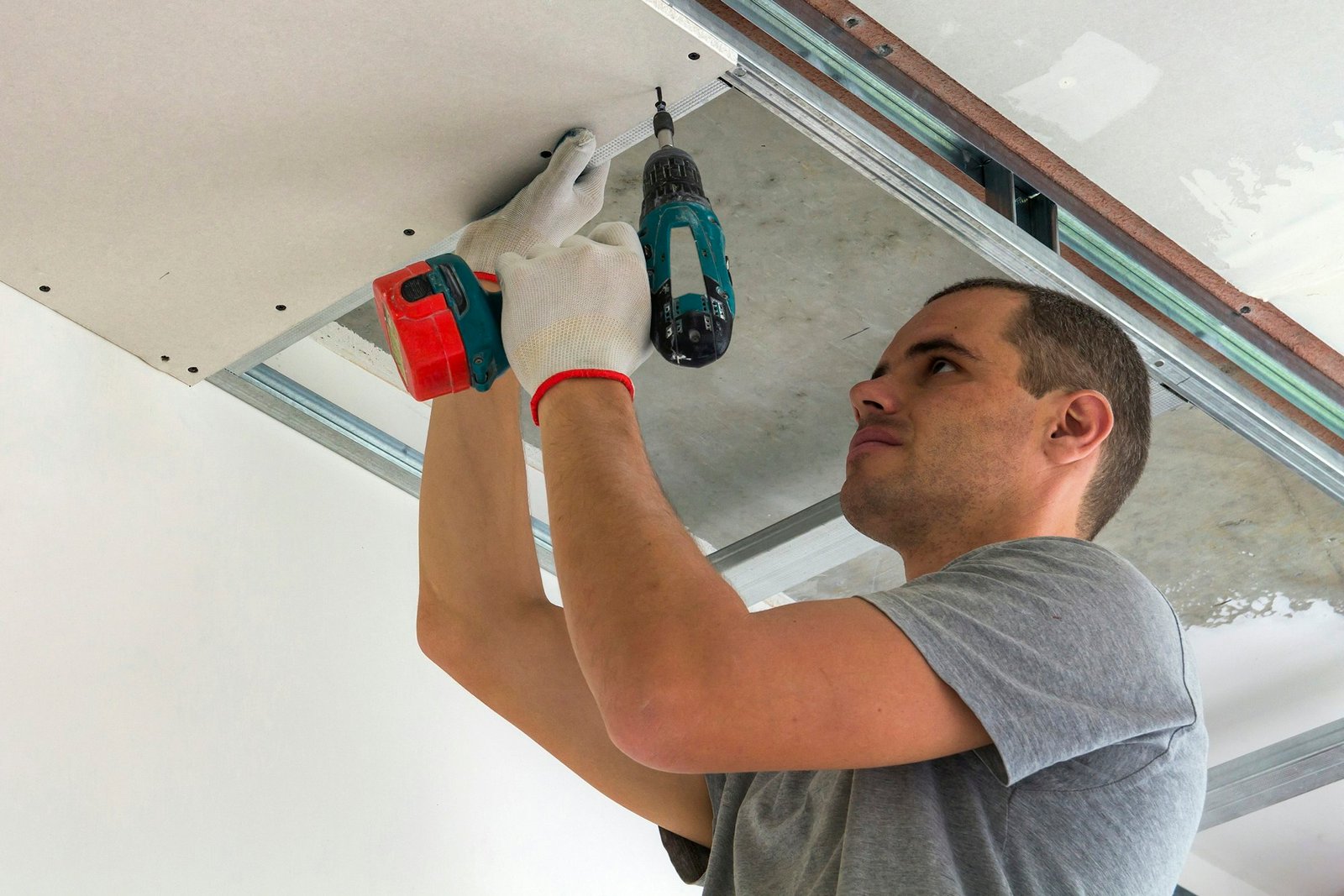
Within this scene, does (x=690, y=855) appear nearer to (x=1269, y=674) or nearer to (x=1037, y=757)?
(x=1037, y=757)

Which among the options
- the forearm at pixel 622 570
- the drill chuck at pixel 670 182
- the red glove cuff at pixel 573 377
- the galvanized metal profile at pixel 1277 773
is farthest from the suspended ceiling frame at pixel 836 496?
the galvanized metal profile at pixel 1277 773

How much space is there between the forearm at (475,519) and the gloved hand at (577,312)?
0.31 metres

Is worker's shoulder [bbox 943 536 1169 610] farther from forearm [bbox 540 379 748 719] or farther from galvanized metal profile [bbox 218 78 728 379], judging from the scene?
galvanized metal profile [bbox 218 78 728 379]

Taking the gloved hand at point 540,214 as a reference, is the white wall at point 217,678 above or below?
below

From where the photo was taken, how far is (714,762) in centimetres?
105

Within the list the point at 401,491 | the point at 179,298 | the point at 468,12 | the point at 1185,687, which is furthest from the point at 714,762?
the point at 401,491

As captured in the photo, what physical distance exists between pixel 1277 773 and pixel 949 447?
2.51 meters

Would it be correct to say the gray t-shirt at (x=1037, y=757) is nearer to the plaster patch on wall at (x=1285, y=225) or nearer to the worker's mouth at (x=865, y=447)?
the worker's mouth at (x=865, y=447)

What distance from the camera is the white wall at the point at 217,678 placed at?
1813 mm

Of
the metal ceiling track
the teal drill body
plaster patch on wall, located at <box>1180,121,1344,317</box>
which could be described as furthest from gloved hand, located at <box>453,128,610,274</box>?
plaster patch on wall, located at <box>1180,121,1344,317</box>

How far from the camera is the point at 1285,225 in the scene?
200 cm

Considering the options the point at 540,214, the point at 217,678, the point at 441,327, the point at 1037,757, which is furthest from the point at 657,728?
the point at 217,678

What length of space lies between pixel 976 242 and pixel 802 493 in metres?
1.00

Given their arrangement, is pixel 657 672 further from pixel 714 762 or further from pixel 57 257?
pixel 57 257
